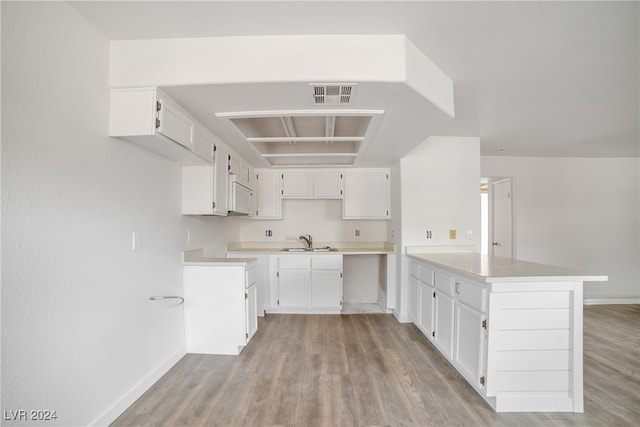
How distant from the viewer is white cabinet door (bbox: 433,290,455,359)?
2.31 meters

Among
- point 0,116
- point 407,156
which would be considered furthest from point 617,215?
point 0,116

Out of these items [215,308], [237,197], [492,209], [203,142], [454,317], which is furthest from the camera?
[492,209]

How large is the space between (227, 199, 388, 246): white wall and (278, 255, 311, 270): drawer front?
0.66 metres

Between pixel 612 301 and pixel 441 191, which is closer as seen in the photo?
pixel 441 191

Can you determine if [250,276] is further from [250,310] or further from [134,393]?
[134,393]

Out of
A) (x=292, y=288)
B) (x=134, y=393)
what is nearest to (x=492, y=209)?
(x=292, y=288)

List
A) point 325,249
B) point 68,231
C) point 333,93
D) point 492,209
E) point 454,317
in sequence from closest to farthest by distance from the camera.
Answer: point 68,231 < point 333,93 < point 454,317 < point 325,249 < point 492,209

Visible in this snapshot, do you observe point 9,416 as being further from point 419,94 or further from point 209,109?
point 419,94

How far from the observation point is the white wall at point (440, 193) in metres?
3.41

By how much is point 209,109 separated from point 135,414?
2.14 meters

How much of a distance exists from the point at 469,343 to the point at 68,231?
266cm

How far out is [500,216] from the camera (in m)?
4.62

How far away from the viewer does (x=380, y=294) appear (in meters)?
4.15

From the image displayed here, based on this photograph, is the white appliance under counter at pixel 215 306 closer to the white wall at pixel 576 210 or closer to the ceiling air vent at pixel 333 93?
the ceiling air vent at pixel 333 93
